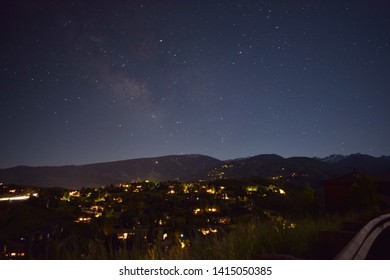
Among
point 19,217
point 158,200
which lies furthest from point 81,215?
point 158,200

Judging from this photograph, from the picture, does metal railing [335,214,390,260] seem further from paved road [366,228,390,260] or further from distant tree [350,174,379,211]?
distant tree [350,174,379,211]

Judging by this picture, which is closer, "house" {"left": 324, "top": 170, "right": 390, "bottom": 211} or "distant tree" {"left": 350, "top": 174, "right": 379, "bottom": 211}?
"distant tree" {"left": 350, "top": 174, "right": 379, "bottom": 211}

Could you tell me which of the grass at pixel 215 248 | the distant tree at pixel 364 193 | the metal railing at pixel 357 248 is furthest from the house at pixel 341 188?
the metal railing at pixel 357 248

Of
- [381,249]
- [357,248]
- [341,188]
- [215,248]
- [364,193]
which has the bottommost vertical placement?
[341,188]

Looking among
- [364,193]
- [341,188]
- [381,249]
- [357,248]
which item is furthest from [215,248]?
[341,188]

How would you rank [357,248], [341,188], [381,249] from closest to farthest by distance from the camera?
[357,248]
[381,249]
[341,188]

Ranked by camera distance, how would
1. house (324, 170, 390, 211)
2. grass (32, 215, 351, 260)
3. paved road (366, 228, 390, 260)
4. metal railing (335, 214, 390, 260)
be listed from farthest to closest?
1. house (324, 170, 390, 211)
2. paved road (366, 228, 390, 260)
3. grass (32, 215, 351, 260)
4. metal railing (335, 214, 390, 260)

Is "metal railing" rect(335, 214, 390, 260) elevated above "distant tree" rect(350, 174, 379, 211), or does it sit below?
above

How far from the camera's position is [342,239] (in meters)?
3.18

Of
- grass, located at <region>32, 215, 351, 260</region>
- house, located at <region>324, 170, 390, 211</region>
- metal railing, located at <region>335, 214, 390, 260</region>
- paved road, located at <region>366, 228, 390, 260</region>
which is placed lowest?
house, located at <region>324, 170, 390, 211</region>

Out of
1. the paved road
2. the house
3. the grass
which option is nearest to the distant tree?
the house

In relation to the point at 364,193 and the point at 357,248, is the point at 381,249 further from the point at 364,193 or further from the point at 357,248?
the point at 364,193

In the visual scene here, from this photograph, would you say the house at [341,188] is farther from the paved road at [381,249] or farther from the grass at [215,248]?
the grass at [215,248]
